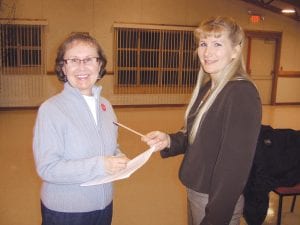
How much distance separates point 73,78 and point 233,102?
723 millimetres

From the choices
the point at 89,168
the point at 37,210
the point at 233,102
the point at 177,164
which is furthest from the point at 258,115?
the point at 177,164

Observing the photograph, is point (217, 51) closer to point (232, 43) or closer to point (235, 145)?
point (232, 43)

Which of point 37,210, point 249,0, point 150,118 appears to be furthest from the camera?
point 249,0

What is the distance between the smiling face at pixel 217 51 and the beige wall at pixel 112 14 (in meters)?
8.17

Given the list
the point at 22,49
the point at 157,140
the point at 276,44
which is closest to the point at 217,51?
the point at 157,140

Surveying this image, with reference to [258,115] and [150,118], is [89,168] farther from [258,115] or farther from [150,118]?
[150,118]

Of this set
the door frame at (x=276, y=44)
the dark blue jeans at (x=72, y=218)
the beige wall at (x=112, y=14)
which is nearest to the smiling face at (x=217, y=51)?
the dark blue jeans at (x=72, y=218)

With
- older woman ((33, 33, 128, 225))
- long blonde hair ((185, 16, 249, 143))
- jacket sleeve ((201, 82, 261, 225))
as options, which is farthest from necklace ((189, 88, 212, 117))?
older woman ((33, 33, 128, 225))

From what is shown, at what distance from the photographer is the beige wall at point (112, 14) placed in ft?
29.7

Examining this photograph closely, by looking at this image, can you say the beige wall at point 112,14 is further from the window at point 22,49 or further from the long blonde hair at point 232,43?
the long blonde hair at point 232,43

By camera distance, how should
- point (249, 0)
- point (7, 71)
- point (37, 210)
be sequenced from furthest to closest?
point (249, 0)
point (7, 71)
point (37, 210)

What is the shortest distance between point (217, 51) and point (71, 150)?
791mm

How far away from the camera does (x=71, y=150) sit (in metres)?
1.55

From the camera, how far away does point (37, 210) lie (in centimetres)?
351
